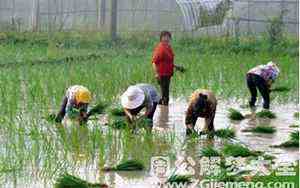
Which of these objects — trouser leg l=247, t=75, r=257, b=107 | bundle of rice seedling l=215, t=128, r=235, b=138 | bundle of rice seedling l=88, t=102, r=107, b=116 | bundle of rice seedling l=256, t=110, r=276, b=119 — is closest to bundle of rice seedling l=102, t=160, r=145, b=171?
bundle of rice seedling l=215, t=128, r=235, b=138

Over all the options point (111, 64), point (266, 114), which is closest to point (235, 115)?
point (266, 114)

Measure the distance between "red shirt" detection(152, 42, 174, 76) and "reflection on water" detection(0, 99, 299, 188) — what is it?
7.91 ft

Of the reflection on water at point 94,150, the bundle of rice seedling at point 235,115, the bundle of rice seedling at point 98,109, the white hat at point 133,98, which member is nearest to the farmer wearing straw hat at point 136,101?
the white hat at point 133,98

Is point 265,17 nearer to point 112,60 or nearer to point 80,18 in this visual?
point 80,18

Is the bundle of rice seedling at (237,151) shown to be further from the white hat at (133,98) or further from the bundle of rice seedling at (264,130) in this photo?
the bundle of rice seedling at (264,130)

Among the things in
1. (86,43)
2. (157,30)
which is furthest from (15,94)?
(157,30)

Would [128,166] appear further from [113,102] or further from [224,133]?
[113,102]

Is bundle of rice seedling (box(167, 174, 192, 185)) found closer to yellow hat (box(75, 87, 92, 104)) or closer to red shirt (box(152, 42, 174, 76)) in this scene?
yellow hat (box(75, 87, 92, 104))

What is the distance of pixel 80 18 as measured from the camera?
25.3 m

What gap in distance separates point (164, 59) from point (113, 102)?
1099 millimetres

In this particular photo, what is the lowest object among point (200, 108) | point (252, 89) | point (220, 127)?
point (220, 127)

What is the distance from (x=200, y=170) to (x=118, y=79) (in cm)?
658

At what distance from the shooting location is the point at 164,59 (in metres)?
12.3

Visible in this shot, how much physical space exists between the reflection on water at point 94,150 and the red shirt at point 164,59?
7.91ft
